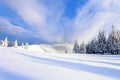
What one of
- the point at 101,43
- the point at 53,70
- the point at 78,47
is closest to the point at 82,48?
the point at 78,47

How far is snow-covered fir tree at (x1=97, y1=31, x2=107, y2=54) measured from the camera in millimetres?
56844

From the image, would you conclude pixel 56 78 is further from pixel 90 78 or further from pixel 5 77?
pixel 5 77

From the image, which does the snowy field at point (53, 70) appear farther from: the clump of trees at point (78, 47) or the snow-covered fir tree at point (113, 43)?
the clump of trees at point (78, 47)

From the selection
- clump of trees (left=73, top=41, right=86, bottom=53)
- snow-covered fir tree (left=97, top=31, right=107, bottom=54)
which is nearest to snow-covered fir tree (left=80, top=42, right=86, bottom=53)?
clump of trees (left=73, top=41, right=86, bottom=53)

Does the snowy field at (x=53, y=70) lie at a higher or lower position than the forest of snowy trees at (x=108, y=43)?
lower

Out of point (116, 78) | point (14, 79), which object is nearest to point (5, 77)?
point (14, 79)

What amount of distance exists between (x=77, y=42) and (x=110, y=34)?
94.8 feet

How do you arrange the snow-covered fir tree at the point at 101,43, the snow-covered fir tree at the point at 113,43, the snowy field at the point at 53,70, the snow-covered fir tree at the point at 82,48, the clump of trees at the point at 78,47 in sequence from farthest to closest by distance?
1. the clump of trees at the point at 78,47
2. the snow-covered fir tree at the point at 82,48
3. the snow-covered fir tree at the point at 101,43
4. the snow-covered fir tree at the point at 113,43
5. the snowy field at the point at 53,70

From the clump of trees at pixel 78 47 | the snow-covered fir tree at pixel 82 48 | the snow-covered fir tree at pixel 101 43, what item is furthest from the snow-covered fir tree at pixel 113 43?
the clump of trees at pixel 78 47

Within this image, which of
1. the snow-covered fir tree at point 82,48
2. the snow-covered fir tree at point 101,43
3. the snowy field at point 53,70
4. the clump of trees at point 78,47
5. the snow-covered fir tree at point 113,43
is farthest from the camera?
the clump of trees at point 78,47

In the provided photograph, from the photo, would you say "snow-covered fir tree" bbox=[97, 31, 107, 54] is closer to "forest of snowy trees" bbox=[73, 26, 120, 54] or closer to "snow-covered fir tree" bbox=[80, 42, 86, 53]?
"forest of snowy trees" bbox=[73, 26, 120, 54]

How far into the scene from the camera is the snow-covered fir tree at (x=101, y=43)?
56.8 meters

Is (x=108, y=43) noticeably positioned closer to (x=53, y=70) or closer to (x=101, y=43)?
(x=101, y=43)

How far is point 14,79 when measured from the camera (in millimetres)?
5734
